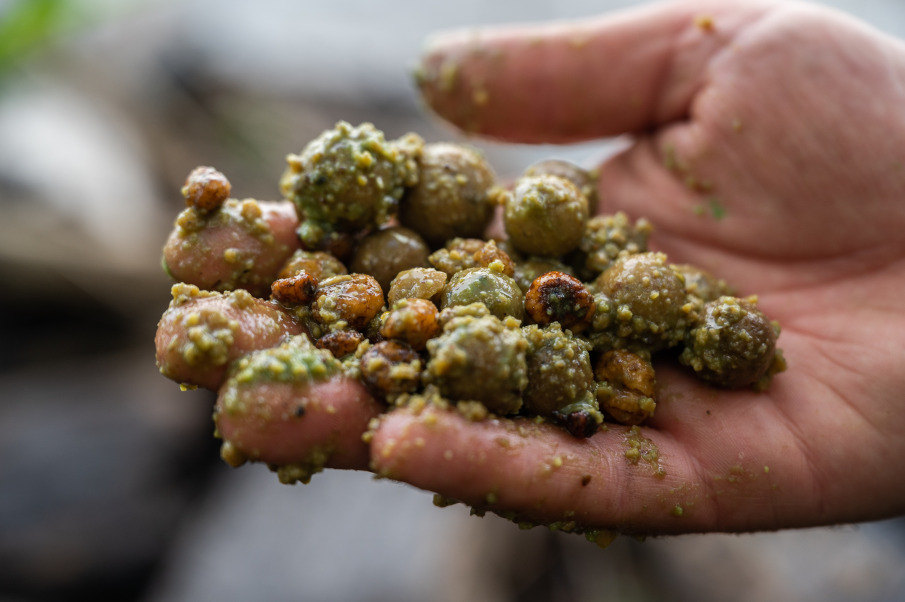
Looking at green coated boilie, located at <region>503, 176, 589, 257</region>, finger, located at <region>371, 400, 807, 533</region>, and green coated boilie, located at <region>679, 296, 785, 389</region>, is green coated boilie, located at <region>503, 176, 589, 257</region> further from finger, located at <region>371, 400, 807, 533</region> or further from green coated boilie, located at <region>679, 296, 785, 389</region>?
finger, located at <region>371, 400, 807, 533</region>

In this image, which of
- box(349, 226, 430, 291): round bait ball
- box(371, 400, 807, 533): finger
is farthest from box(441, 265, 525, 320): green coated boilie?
box(371, 400, 807, 533): finger

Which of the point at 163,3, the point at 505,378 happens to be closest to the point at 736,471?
the point at 505,378

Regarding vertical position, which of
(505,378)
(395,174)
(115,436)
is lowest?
(115,436)

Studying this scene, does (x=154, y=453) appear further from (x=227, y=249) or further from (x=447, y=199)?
(x=447, y=199)

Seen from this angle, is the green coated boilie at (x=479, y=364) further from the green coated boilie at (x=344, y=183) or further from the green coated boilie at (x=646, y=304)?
the green coated boilie at (x=344, y=183)

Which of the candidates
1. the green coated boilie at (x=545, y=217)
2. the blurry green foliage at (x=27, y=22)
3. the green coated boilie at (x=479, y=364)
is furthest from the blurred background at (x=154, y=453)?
the green coated boilie at (x=479, y=364)

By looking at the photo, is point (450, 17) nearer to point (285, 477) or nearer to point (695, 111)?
point (695, 111)
